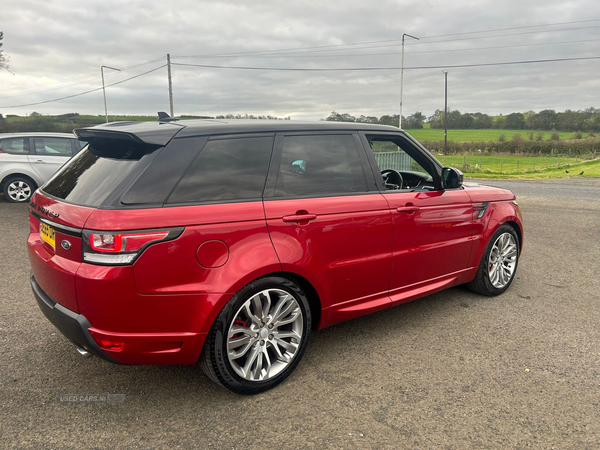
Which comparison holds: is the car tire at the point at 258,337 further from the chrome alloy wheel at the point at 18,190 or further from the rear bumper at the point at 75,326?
the chrome alloy wheel at the point at 18,190

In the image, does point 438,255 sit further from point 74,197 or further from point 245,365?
point 74,197

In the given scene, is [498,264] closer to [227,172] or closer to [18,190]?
[227,172]

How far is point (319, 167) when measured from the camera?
10.3 ft

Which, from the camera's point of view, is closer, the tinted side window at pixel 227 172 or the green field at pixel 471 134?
the tinted side window at pixel 227 172

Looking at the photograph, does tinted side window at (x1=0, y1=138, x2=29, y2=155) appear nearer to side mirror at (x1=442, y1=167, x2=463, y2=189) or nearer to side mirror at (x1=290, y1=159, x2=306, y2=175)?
side mirror at (x1=290, y1=159, x2=306, y2=175)

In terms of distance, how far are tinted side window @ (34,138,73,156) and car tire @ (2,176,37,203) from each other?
770 millimetres

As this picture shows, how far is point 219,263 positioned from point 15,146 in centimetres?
1024

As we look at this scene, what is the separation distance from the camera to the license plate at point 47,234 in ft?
8.61

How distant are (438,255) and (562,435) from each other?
1692 mm

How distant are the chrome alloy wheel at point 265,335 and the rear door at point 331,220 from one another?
238 mm

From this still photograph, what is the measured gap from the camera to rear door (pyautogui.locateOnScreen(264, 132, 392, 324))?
9.34 feet

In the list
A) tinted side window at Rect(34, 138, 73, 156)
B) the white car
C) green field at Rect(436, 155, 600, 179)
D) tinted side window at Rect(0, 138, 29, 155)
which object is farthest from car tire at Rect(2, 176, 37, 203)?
green field at Rect(436, 155, 600, 179)

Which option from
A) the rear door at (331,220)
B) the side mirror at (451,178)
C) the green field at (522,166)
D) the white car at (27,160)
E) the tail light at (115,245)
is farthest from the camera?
the green field at (522,166)

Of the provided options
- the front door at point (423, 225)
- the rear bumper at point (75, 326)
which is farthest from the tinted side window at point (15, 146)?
the front door at point (423, 225)
